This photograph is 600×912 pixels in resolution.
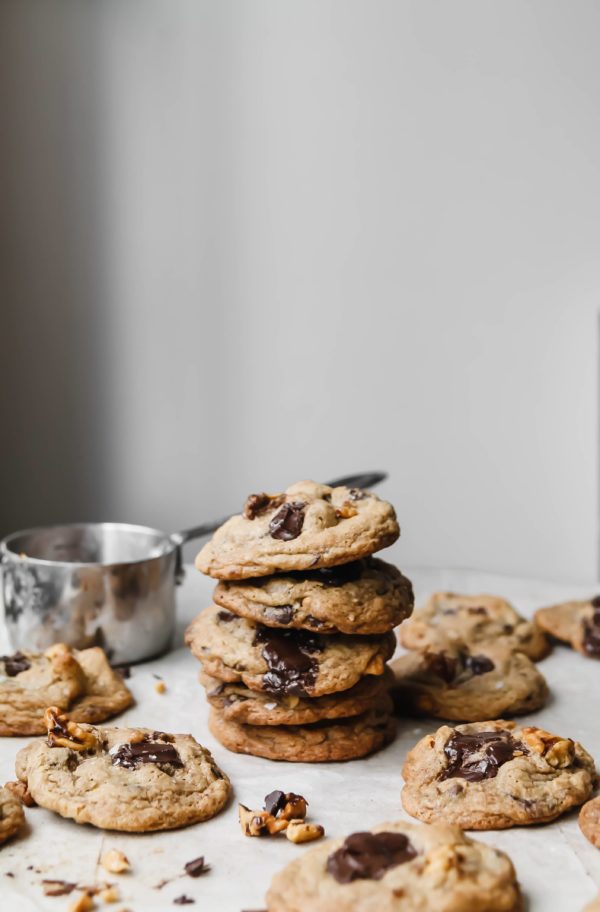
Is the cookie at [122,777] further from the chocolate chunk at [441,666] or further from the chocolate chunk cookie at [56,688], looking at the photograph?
the chocolate chunk at [441,666]

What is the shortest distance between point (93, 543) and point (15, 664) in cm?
71

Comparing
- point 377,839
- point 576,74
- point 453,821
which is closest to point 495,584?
point 453,821

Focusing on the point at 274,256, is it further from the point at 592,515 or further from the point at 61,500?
the point at 592,515

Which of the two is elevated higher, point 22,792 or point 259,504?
point 259,504

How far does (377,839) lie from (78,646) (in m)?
1.40

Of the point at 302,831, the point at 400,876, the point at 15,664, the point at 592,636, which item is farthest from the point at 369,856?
the point at 592,636

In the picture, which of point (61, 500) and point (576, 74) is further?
point (61, 500)

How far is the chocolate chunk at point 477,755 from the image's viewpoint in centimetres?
215

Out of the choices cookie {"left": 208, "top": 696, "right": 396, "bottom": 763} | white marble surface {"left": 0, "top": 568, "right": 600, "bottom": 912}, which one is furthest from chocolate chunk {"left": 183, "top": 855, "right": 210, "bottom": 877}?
cookie {"left": 208, "top": 696, "right": 396, "bottom": 763}

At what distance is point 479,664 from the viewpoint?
279 cm

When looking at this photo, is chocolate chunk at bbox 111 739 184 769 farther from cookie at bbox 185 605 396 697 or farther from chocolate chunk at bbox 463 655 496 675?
chocolate chunk at bbox 463 655 496 675

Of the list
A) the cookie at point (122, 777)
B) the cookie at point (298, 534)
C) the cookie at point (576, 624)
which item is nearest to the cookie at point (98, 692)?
the cookie at point (122, 777)

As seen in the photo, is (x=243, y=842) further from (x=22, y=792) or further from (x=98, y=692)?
(x=98, y=692)

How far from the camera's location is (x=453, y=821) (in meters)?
2.05
